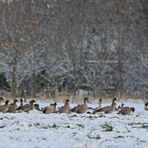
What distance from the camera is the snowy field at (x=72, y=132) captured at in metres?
10.6

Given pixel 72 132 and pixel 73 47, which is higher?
pixel 73 47

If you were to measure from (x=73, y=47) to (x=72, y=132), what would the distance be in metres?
30.5

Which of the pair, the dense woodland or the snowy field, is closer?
the snowy field

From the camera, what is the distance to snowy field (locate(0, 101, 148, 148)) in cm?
1062

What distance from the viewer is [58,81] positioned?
40031 millimetres

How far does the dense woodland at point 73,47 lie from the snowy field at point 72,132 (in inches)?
832

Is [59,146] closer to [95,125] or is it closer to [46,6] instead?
[95,125]

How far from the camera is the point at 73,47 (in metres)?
42.7

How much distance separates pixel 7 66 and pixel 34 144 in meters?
29.4

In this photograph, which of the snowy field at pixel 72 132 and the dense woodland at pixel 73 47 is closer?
the snowy field at pixel 72 132

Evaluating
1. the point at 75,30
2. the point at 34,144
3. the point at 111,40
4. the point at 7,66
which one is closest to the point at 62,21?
the point at 75,30

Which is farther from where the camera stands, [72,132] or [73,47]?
[73,47]

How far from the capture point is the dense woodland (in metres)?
39.2

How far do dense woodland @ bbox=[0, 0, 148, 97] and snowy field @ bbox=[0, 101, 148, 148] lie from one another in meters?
21.1
